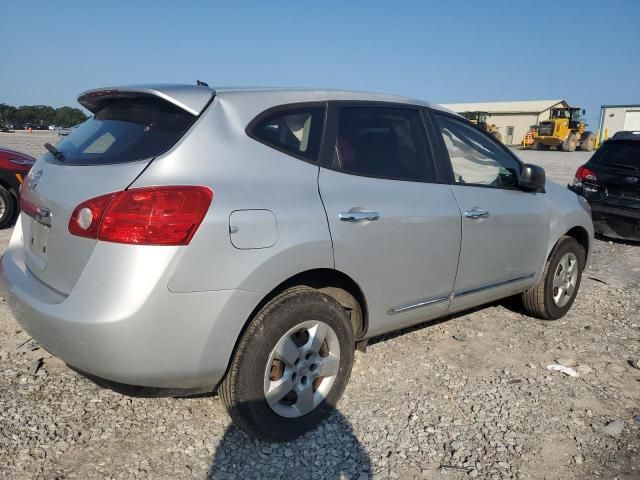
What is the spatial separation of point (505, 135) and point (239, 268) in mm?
58029

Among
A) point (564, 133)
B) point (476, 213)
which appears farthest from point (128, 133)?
point (564, 133)

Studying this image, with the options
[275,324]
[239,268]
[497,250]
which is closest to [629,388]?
[497,250]

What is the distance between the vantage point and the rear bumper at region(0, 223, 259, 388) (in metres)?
2.17

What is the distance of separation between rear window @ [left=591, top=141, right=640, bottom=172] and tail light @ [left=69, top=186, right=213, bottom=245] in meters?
7.02

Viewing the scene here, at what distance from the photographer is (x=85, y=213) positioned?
90.8 inches

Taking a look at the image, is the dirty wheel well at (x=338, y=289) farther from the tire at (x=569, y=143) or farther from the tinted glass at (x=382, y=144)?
the tire at (x=569, y=143)

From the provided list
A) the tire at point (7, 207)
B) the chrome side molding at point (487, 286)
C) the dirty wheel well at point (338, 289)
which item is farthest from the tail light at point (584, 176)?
the tire at point (7, 207)

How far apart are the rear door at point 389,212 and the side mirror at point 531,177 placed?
0.86 metres

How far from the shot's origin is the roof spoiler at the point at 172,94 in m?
2.47

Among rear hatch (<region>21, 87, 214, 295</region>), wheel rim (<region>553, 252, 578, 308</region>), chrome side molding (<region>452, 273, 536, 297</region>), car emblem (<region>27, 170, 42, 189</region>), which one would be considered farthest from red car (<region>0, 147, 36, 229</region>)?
wheel rim (<region>553, 252, 578, 308</region>)

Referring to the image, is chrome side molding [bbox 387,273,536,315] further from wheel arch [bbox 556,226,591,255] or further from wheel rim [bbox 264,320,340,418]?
wheel arch [bbox 556,226,591,255]

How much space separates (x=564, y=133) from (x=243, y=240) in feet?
120

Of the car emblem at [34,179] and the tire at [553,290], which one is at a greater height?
the car emblem at [34,179]

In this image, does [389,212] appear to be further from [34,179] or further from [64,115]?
[64,115]
